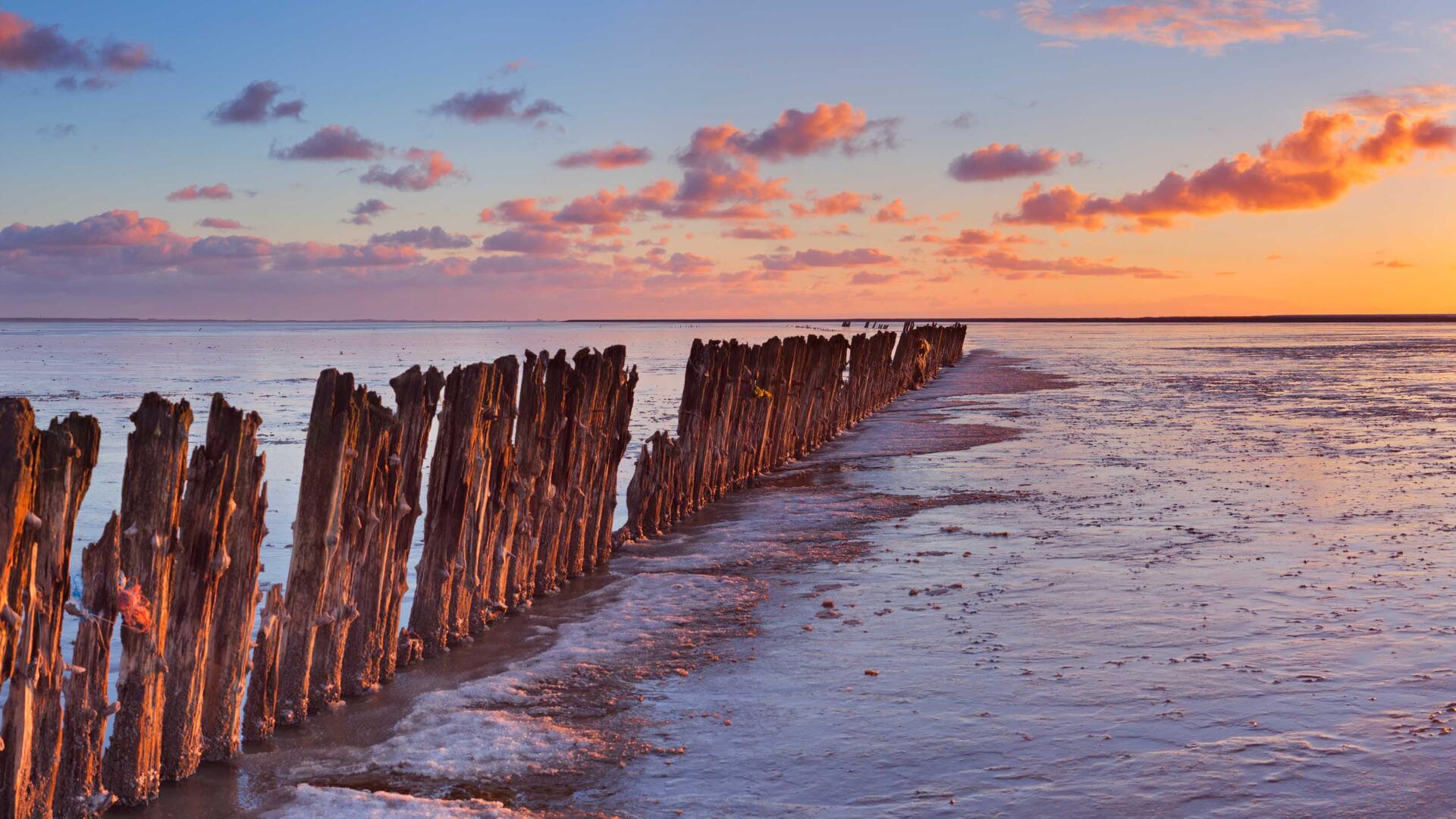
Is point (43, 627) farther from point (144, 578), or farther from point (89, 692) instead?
point (144, 578)

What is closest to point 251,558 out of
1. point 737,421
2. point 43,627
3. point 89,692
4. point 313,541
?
point 313,541

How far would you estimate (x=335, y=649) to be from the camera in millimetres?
6012

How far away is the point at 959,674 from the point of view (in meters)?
6.58

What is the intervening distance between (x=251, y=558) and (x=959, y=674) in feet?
12.3

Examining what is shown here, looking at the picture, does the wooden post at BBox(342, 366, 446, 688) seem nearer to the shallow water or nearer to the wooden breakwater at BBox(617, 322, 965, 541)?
the shallow water

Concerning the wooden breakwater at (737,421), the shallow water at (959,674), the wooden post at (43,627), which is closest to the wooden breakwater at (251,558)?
the wooden post at (43,627)

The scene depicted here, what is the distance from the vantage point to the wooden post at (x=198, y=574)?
4969 millimetres

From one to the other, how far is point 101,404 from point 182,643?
2199 centimetres

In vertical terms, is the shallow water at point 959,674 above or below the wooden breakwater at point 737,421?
below

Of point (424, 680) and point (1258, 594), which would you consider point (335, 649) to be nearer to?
point (424, 680)

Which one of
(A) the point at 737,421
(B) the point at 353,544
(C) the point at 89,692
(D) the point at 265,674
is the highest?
→ (A) the point at 737,421

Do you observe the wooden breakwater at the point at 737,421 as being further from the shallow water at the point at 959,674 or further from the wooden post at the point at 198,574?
the wooden post at the point at 198,574

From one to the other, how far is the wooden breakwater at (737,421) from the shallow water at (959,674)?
1.36ft

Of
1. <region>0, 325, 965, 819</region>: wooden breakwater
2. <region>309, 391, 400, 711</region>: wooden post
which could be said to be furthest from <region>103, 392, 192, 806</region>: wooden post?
<region>309, 391, 400, 711</region>: wooden post
